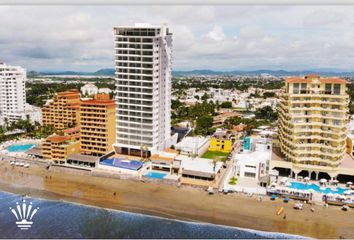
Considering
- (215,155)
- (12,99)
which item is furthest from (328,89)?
(12,99)

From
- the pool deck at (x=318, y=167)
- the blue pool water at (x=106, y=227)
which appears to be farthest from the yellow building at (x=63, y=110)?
the pool deck at (x=318, y=167)

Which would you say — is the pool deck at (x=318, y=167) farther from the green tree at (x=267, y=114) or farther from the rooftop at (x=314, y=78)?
the green tree at (x=267, y=114)

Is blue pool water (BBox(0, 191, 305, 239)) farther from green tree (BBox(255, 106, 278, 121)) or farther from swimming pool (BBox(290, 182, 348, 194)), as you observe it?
green tree (BBox(255, 106, 278, 121))

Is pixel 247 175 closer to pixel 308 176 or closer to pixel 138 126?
pixel 308 176

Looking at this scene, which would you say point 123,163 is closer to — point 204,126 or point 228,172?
point 228,172

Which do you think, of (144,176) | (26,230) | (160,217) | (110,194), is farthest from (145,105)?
(26,230)
